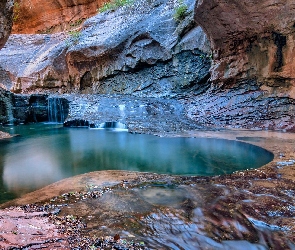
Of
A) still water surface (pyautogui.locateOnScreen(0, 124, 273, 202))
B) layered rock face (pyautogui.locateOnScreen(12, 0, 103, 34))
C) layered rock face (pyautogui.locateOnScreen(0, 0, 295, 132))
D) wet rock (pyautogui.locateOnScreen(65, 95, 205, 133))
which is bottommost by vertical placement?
still water surface (pyautogui.locateOnScreen(0, 124, 273, 202))

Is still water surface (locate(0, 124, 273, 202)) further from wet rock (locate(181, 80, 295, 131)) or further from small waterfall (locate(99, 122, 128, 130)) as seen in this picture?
wet rock (locate(181, 80, 295, 131))

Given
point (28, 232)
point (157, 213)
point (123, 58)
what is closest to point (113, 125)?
point (123, 58)

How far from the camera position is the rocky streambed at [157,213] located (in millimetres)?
1927

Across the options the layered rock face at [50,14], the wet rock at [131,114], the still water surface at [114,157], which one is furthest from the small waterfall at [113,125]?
the layered rock face at [50,14]

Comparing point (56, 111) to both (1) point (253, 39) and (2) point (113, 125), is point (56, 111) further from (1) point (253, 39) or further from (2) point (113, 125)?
(1) point (253, 39)

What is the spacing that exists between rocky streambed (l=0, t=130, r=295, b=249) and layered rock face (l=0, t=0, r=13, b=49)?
5231mm

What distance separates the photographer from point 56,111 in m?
11.6

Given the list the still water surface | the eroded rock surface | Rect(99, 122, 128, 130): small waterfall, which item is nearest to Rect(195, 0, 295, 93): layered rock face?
the eroded rock surface

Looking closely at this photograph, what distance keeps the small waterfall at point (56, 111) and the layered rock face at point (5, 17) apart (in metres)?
4.51

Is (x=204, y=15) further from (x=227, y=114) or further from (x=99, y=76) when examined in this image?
(x=99, y=76)

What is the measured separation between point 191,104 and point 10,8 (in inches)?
255

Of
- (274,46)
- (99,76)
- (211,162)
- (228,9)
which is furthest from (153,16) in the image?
(211,162)

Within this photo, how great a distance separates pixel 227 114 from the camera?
27.8ft

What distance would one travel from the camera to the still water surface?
4.11 metres
